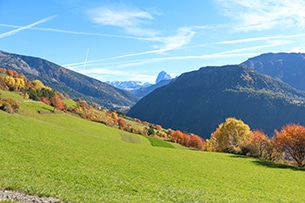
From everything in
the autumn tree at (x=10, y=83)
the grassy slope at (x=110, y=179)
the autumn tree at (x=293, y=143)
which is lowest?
the grassy slope at (x=110, y=179)

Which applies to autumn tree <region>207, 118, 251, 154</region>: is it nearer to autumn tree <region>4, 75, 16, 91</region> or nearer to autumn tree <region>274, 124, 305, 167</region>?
autumn tree <region>274, 124, 305, 167</region>

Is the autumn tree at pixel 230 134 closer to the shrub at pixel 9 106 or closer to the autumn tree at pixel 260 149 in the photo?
the autumn tree at pixel 260 149

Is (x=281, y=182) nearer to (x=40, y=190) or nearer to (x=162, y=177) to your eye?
(x=162, y=177)

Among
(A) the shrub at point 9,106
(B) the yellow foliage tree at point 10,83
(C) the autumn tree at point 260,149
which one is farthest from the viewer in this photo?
(B) the yellow foliage tree at point 10,83

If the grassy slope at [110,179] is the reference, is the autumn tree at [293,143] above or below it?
above

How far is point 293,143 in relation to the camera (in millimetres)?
83188

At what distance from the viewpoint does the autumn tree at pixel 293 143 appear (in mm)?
81938

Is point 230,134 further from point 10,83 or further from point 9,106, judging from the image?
point 10,83

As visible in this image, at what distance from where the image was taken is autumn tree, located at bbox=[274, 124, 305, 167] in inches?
3226

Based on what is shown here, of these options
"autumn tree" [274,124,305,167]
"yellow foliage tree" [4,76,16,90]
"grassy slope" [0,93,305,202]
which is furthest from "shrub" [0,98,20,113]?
"yellow foliage tree" [4,76,16,90]

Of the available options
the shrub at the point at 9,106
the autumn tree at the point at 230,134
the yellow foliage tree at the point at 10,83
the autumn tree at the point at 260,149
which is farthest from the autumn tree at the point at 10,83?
the autumn tree at the point at 260,149

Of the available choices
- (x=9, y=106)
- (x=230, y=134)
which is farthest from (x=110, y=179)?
(x=230, y=134)

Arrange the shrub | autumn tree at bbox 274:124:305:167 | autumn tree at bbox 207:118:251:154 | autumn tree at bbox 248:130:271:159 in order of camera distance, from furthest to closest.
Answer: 1. autumn tree at bbox 207:118:251:154
2. autumn tree at bbox 248:130:271:159
3. autumn tree at bbox 274:124:305:167
4. the shrub

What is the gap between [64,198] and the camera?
22922 mm
